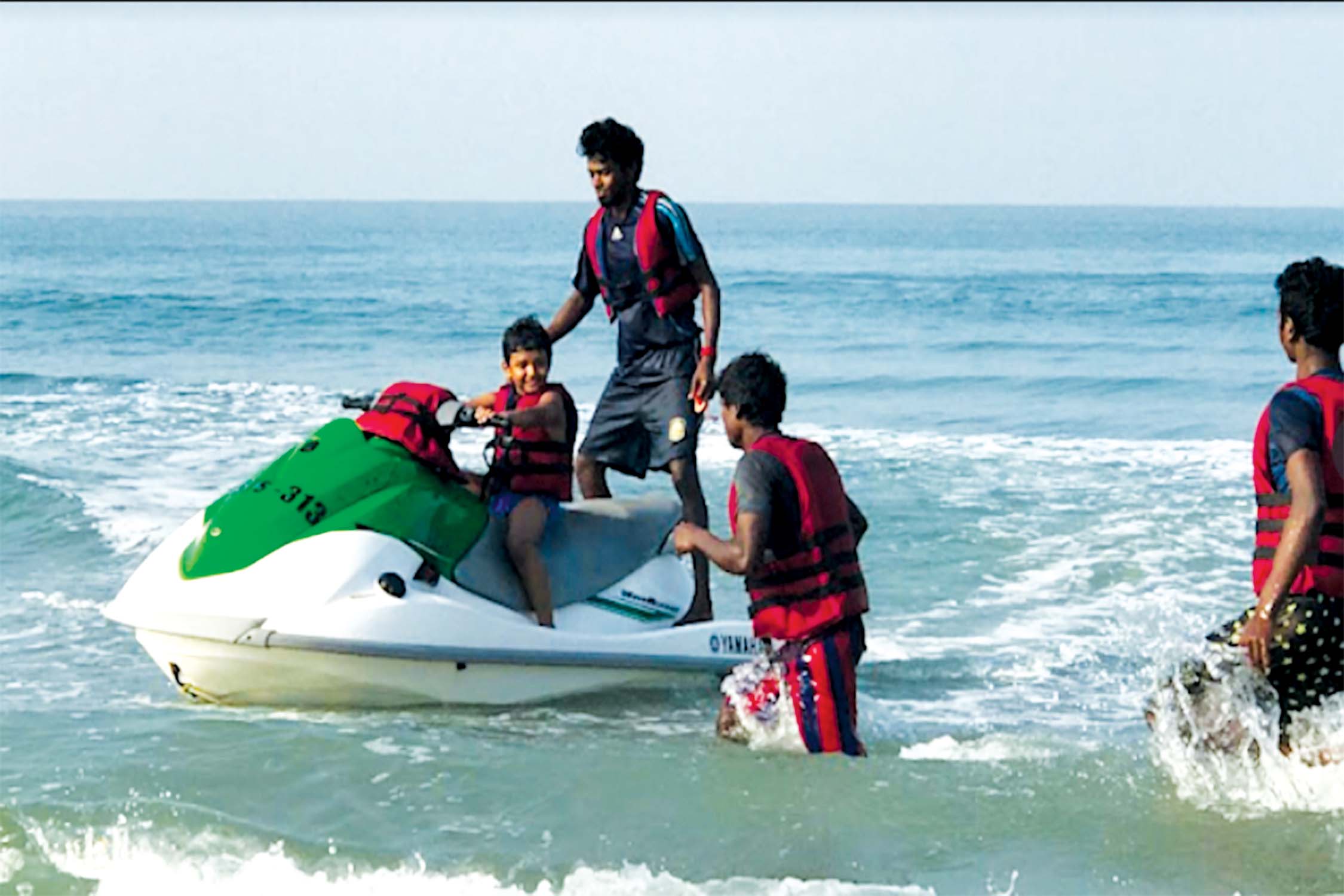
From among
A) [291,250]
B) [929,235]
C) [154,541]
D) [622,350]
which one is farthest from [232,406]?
[929,235]

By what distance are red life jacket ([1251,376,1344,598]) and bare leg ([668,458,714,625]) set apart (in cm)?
253

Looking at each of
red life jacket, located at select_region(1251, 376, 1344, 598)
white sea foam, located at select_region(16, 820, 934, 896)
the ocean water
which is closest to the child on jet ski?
the ocean water

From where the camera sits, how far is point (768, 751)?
602cm

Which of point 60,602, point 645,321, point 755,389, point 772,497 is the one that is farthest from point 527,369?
point 60,602

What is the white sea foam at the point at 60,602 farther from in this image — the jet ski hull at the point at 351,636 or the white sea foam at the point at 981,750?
the white sea foam at the point at 981,750

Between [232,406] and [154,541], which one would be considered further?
[232,406]

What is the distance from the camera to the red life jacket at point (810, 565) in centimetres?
565

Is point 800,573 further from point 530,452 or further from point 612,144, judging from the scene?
point 612,144

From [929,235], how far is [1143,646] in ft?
206

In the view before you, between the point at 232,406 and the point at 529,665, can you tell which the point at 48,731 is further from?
the point at 232,406

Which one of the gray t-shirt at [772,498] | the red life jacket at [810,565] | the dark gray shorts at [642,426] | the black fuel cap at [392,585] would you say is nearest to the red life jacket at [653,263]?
the dark gray shorts at [642,426]

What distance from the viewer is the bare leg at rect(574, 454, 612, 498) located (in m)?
7.57

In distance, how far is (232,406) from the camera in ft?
54.5

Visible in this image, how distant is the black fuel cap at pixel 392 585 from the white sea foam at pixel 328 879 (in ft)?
4.49
